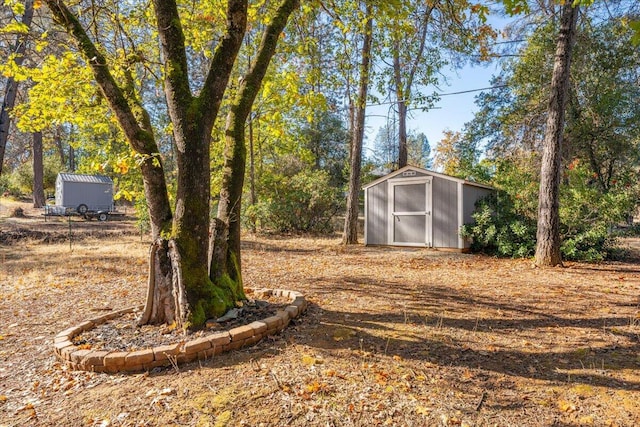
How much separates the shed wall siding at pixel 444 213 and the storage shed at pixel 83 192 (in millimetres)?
17043

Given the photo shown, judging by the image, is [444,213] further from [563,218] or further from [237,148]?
[237,148]

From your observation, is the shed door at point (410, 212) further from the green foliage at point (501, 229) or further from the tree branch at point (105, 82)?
the tree branch at point (105, 82)

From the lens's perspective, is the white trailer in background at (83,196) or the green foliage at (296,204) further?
the white trailer in background at (83,196)

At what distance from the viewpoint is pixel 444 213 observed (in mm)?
9766

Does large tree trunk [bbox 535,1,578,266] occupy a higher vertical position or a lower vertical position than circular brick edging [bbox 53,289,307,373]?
higher

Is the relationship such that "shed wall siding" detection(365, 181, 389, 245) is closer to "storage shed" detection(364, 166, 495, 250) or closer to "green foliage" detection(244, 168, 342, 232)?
"storage shed" detection(364, 166, 495, 250)

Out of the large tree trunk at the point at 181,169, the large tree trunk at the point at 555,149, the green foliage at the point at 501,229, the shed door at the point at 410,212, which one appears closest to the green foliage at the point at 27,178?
the shed door at the point at 410,212

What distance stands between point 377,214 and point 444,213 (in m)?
1.96

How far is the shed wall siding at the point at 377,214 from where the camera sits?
1081cm

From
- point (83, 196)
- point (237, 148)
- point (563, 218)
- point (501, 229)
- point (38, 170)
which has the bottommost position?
point (501, 229)

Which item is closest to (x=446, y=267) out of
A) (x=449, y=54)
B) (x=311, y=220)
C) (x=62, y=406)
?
(x=62, y=406)

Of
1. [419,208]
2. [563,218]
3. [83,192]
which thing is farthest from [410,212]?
[83,192]

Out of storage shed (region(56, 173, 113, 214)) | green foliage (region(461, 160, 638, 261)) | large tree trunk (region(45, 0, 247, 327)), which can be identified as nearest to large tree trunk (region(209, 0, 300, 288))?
large tree trunk (region(45, 0, 247, 327))

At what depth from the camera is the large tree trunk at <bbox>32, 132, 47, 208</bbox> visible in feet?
66.7
